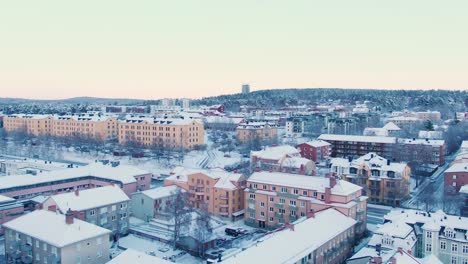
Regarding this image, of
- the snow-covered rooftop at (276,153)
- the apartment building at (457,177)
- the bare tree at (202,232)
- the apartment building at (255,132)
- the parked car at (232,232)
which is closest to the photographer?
the bare tree at (202,232)

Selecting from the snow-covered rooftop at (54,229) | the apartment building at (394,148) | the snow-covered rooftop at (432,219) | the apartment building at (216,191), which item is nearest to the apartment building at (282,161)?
the apartment building at (216,191)

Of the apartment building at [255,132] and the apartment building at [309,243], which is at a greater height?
the apartment building at [255,132]

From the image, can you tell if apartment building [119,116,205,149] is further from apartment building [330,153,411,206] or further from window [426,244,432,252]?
window [426,244,432,252]

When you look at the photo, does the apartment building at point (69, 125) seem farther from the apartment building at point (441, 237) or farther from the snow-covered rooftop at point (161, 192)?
the apartment building at point (441, 237)

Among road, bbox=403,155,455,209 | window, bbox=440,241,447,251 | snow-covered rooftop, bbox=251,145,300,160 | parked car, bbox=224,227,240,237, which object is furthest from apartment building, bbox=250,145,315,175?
window, bbox=440,241,447,251

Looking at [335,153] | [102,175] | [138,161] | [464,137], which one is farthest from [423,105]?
[102,175]
